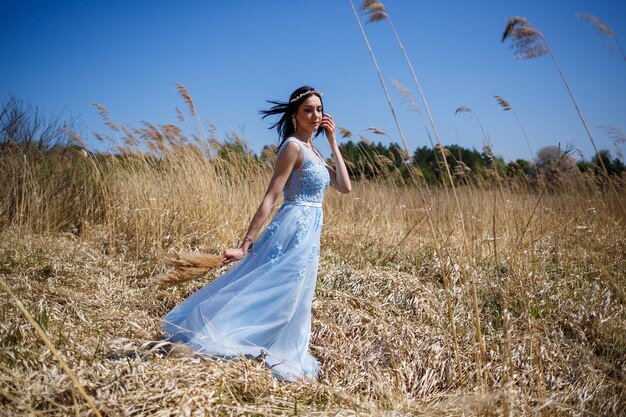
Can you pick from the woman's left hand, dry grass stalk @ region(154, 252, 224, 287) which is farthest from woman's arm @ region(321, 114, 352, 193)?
dry grass stalk @ region(154, 252, 224, 287)

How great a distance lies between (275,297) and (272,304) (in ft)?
0.15

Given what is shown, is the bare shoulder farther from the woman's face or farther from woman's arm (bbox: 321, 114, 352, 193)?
woman's arm (bbox: 321, 114, 352, 193)

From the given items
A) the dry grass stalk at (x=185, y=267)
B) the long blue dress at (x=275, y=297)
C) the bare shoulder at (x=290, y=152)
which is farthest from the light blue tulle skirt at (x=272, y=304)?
the dry grass stalk at (x=185, y=267)

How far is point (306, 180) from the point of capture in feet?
8.76

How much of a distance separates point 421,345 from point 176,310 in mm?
1676

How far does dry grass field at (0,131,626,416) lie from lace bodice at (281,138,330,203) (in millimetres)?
751

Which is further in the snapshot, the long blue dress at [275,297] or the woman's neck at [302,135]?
the woman's neck at [302,135]

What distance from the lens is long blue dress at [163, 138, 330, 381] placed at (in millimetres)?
2482

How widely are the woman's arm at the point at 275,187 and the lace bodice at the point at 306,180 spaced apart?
0.20 feet

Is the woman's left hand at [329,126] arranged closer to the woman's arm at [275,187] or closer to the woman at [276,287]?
the woman at [276,287]

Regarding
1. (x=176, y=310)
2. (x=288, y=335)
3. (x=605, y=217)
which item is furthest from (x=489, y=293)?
(x=605, y=217)

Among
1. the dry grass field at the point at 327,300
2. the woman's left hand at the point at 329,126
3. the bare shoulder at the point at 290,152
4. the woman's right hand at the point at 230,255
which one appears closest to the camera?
the dry grass field at the point at 327,300

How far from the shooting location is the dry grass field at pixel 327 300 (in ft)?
6.26

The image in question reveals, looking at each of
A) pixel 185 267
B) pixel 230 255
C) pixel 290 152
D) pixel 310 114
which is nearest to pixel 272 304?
pixel 230 255
